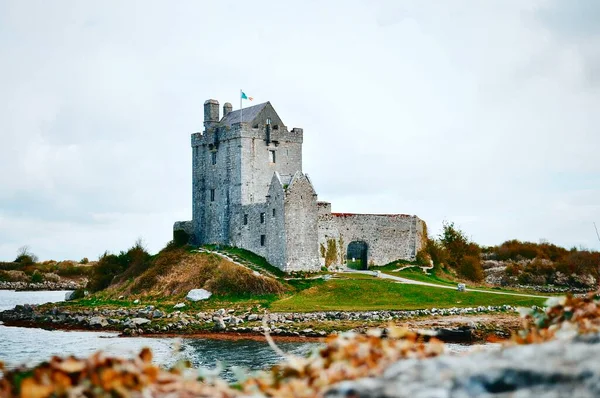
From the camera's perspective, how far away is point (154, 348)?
1206 inches

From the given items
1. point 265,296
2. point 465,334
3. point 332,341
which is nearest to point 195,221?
point 265,296

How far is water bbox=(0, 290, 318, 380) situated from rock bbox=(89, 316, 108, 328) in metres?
1.78

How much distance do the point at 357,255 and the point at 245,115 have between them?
12.9 m

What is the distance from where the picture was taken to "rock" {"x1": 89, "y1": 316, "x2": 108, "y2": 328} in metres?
39.8

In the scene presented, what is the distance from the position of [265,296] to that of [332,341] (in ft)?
117

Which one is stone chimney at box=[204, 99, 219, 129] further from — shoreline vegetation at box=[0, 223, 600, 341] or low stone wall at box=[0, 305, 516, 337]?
low stone wall at box=[0, 305, 516, 337]

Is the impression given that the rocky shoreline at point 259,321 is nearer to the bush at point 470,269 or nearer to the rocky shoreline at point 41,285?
the bush at point 470,269

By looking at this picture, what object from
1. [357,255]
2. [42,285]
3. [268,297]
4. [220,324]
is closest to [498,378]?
[220,324]

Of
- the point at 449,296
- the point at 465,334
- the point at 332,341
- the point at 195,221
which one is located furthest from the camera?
the point at 195,221

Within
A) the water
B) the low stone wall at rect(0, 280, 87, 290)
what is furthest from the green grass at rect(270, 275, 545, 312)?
the low stone wall at rect(0, 280, 87, 290)

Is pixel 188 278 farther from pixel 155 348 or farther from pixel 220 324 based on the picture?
pixel 155 348

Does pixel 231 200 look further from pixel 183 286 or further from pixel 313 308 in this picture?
pixel 313 308

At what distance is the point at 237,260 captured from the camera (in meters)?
50.4

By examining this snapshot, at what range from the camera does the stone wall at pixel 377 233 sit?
53.1 metres
